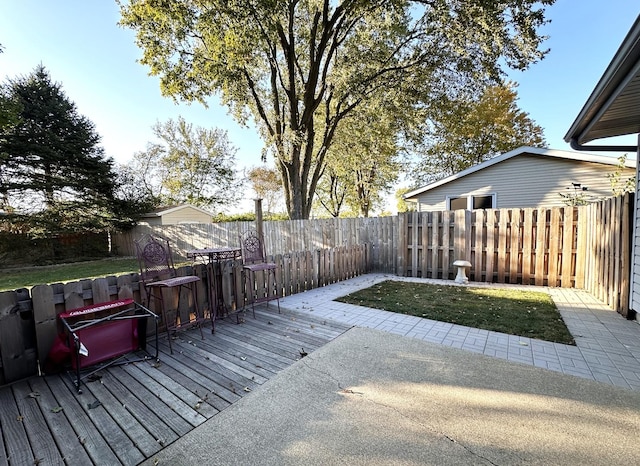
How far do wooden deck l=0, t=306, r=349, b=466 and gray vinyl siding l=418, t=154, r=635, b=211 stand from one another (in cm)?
931

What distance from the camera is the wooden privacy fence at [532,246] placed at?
425cm

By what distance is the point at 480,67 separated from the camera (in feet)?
31.3

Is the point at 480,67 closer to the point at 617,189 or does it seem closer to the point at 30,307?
the point at 617,189

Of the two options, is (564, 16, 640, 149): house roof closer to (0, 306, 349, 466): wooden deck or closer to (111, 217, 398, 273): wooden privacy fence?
(0, 306, 349, 466): wooden deck

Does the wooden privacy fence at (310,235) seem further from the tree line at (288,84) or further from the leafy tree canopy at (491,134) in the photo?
the leafy tree canopy at (491,134)

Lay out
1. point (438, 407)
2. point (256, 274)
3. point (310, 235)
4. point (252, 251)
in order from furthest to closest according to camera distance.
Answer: point (310, 235) < point (256, 274) < point (252, 251) < point (438, 407)

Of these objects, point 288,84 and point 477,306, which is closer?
point 477,306

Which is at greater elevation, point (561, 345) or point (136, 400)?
point (136, 400)

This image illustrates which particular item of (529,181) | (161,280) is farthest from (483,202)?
(161,280)

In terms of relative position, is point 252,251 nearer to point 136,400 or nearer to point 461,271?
point 136,400

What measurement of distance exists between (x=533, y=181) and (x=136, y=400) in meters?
11.6

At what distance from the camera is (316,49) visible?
10.4 metres

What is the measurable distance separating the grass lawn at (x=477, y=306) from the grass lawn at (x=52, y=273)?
7191 mm

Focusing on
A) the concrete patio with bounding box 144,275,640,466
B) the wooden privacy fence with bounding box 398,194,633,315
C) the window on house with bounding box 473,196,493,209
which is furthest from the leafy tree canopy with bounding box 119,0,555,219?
the concrete patio with bounding box 144,275,640,466
